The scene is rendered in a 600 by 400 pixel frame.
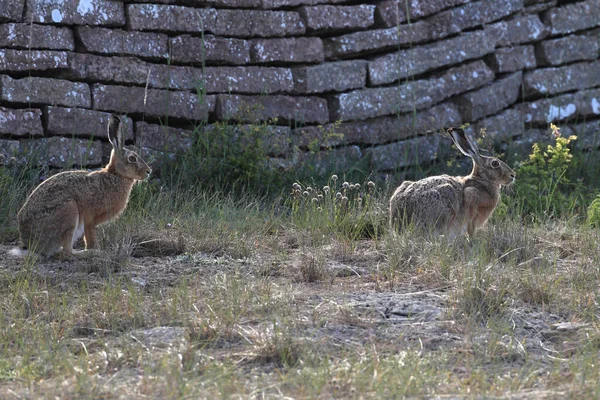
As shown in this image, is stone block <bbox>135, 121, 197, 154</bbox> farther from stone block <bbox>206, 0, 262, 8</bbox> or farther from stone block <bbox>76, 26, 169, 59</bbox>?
stone block <bbox>206, 0, 262, 8</bbox>

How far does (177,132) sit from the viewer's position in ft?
28.1

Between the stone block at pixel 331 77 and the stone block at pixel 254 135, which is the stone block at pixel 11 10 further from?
the stone block at pixel 331 77

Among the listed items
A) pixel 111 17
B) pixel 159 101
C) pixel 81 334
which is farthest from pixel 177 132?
pixel 81 334

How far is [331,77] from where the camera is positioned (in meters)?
9.29

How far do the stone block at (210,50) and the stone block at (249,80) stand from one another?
0.30ft

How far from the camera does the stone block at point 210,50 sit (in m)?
8.68

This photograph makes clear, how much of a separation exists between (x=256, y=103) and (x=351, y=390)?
5.23 meters

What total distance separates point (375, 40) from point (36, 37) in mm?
3309

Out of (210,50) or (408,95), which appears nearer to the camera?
(210,50)

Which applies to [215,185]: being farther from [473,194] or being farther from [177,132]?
[473,194]

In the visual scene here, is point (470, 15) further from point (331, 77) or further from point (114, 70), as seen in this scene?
point (114, 70)

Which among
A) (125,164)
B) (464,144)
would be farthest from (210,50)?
(464,144)

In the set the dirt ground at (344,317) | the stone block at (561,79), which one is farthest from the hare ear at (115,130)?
the stone block at (561,79)

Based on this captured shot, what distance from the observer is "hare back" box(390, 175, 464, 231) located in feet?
22.0
